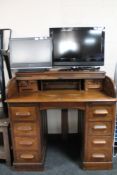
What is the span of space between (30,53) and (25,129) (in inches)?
32.8

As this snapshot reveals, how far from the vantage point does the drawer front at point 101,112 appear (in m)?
1.91

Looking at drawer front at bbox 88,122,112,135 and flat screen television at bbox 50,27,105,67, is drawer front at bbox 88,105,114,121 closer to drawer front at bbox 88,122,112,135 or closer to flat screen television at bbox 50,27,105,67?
drawer front at bbox 88,122,112,135

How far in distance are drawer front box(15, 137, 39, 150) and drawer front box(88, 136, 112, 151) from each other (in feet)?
1.86

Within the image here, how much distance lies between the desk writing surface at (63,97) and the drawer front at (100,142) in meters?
0.42

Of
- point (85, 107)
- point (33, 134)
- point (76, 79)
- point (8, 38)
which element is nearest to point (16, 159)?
point (33, 134)

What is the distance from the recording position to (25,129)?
78.0 inches

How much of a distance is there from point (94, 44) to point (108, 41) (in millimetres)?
272

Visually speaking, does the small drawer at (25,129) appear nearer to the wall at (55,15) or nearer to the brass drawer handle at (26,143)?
the brass drawer handle at (26,143)

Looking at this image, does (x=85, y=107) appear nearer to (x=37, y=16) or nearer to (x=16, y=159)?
(x=16, y=159)

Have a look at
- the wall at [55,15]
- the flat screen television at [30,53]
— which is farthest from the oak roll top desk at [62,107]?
the wall at [55,15]

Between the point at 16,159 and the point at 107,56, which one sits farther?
the point at 107,56

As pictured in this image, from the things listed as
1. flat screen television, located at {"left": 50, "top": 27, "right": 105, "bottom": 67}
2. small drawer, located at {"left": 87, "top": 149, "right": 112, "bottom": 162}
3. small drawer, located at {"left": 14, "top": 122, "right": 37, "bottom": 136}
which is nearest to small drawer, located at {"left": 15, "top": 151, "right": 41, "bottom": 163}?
small drawer, located at {"left": 14, "top": 122, "right": 37, "bottom": 136}

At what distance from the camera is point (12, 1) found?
228 cm

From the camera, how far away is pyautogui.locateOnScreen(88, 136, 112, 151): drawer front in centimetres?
200
